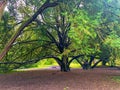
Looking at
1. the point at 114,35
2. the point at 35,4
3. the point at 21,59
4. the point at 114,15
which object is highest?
the point at 35,4

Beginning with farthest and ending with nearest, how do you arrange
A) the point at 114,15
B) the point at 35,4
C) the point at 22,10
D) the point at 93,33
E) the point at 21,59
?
1. the point at 21,59
2. the point at 22,10
3. the point at 35,4
4. the point at 114,15
5. the point at 93,33

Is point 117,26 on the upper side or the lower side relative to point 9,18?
lower

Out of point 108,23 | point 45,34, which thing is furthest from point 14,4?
point 108,23

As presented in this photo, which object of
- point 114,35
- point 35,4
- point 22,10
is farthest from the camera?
point 22,10

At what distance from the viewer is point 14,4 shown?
1586 centimetres

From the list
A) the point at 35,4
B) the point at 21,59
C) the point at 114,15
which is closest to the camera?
the point at 114,15

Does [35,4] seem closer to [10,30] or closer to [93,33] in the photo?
[10,30]

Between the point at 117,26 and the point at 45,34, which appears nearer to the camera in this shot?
the point at 117,26

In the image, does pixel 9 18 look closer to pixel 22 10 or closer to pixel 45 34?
pixel 22 10

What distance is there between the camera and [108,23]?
13609 millimetres

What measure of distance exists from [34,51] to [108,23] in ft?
22.0

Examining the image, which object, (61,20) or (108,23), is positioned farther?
(61,20)

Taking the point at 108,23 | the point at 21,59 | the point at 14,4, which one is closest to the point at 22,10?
the point at 14,4

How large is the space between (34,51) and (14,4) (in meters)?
4.04
